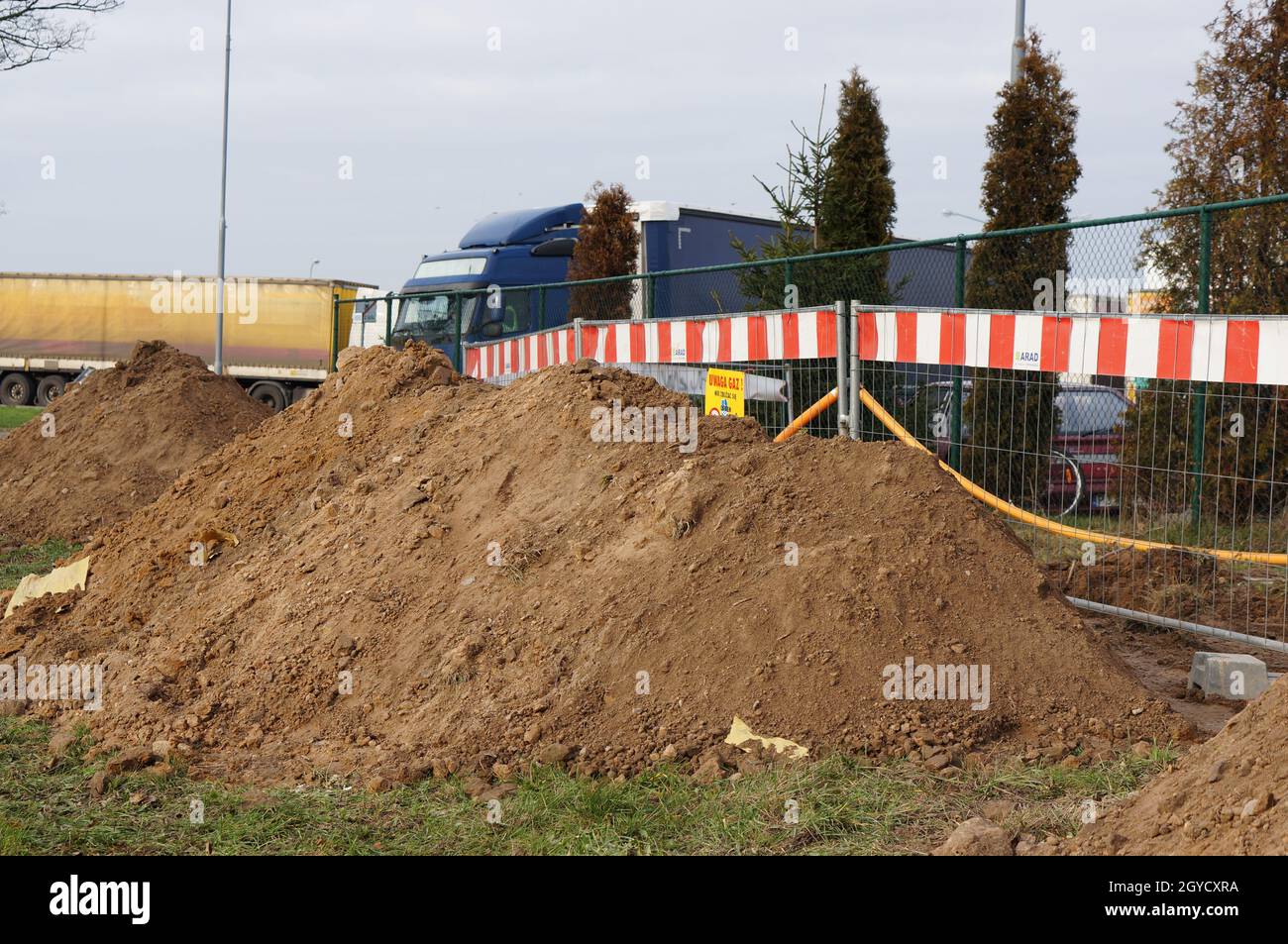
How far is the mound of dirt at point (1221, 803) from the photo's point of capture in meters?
3.27

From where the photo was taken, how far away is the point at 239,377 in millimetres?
30359

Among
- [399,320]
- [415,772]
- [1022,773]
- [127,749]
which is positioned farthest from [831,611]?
[399,320]

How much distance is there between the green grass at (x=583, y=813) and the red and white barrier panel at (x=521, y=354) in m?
6.05

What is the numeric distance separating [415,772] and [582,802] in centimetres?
81

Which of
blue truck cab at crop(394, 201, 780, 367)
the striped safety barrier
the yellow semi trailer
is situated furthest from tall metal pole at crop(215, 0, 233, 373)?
the striped safety barrier

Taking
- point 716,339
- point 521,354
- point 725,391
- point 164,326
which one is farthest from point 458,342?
point 164,326

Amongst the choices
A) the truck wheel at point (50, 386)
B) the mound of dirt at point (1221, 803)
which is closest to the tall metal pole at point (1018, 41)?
the mound of dirt at point (1221, 803)

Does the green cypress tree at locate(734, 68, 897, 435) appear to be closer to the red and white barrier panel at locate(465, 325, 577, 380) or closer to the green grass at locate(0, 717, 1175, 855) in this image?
the red and white barrier panel at locate(465, 325, 577, 380)

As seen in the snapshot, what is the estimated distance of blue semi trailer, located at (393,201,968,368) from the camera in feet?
60.5

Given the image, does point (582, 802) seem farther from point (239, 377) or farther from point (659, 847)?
point (239, 377)

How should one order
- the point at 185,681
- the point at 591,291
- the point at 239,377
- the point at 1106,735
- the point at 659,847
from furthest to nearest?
the point at 239,377 → the point at 591,291 → the point at 185,681 → the point at 1106,735 → the point at 659,847

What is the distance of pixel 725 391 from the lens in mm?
8172

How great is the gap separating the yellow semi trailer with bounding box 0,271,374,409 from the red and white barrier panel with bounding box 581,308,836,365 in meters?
19.5

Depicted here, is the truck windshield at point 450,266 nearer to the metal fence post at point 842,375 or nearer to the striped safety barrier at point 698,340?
the striped safety barrier at point 698,340
